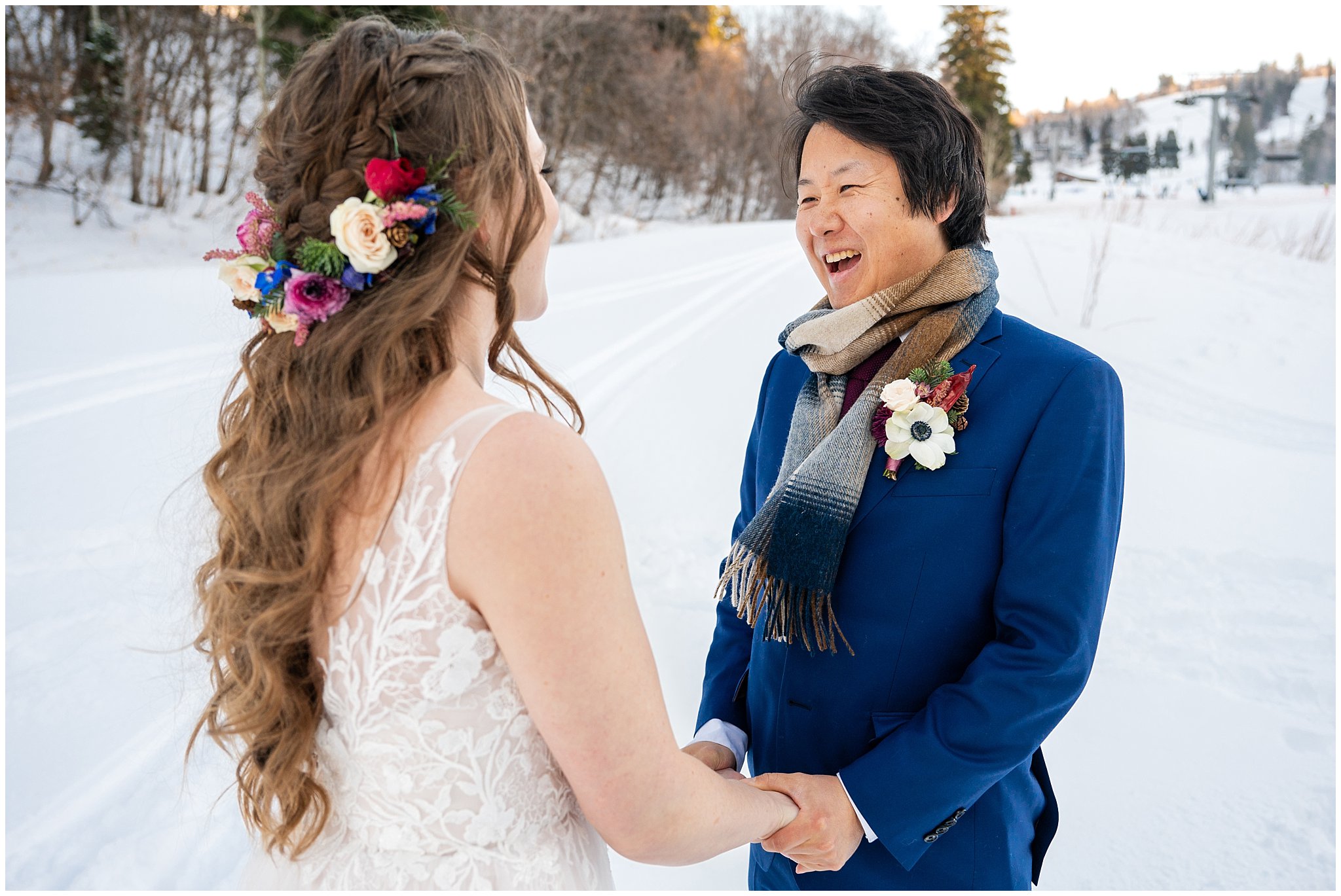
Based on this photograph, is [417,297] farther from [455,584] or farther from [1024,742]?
[1024,742]

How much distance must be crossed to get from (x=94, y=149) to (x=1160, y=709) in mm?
19912

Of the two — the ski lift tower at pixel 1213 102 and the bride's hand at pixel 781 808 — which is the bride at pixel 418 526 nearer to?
the bride's hand at pixel 781 808

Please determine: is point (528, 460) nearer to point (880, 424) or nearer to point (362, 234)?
point (362, 234)

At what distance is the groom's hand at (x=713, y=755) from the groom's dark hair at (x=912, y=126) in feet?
3.77

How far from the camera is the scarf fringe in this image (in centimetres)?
160

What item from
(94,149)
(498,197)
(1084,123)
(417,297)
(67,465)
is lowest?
(67,465)

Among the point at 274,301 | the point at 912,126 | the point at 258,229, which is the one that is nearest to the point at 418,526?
the point at 274,301

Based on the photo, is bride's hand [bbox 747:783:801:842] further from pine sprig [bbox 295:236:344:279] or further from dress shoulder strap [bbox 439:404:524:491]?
pine sprig [bbox 295:236:344:279]

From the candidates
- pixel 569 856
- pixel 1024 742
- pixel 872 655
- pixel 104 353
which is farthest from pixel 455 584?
pixel 104 353

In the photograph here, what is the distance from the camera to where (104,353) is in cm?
695

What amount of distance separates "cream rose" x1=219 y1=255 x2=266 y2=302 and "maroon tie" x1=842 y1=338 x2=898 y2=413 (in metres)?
1.08

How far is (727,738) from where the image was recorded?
187 centimetres

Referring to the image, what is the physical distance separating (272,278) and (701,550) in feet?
11.8

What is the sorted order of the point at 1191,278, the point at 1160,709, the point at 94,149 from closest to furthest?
the point at 1160,709 → the point at 1191,278 → the point at 94,149
